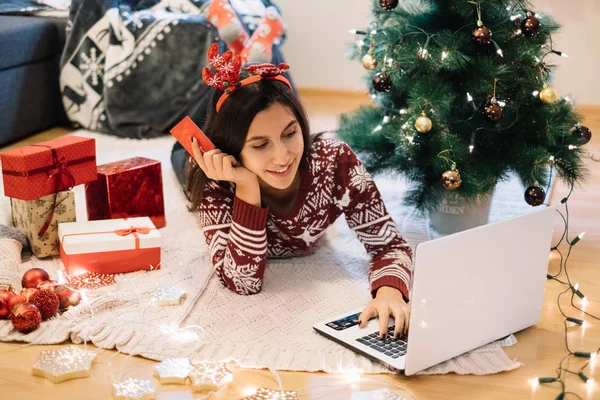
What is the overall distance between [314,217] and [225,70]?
16.2 inches

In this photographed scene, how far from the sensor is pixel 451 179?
178cm

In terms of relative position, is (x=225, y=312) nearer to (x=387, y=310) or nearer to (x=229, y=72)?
(x=387, y=310)

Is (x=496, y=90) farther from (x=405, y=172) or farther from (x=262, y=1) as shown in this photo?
(x=262, y=1)

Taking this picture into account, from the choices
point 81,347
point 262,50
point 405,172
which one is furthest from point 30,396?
point 262,50

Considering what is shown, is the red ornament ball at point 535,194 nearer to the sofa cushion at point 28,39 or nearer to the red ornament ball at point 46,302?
the red ornament ball at point 46,302

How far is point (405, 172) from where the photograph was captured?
2.01 meters

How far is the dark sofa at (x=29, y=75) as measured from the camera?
2.79 m

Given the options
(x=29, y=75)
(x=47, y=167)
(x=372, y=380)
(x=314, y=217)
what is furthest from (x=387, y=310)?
(x=29, y=75)

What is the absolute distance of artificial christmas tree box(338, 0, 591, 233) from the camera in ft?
5.92

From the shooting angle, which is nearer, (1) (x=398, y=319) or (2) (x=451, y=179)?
(1) (x=398, y=319)

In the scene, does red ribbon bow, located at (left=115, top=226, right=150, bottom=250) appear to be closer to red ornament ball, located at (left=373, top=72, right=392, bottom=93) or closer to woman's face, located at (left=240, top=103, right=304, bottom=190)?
woman's face, located at (left=240, top=103, right=304, bottom=190)

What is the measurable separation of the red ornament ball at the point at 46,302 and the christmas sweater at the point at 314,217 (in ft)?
1.19

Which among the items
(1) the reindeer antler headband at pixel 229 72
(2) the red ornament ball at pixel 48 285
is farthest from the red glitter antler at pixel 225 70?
(2) the red ornament ball at pixel 48 285

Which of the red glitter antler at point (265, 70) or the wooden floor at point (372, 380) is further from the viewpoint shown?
the red glitter antler at point (265, 70)
